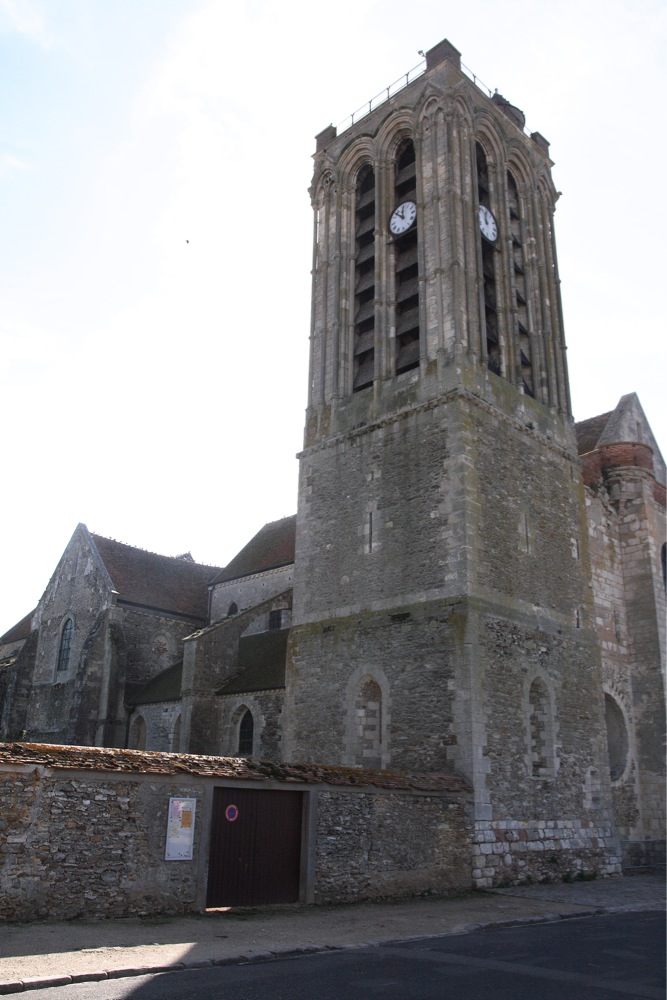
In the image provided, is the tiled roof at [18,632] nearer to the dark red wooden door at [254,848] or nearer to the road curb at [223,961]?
the dark red wooden door at [254,848]

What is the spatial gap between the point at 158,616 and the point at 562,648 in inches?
647

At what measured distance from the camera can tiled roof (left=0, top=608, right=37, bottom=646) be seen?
1514 inches

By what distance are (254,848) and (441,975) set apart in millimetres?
4992

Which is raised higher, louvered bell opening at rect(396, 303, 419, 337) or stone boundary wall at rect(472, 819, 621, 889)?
louvered bell opening at rect(396, 303, 419, 337)

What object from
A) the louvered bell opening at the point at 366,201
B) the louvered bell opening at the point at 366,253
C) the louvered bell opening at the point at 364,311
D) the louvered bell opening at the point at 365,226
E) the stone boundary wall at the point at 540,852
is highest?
the louvered bell opening at the point at 366,201

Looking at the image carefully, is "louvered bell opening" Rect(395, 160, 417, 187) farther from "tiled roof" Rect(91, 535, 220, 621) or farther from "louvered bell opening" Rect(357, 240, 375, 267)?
"tiled roof" Rect(91, 535, 220, 621)

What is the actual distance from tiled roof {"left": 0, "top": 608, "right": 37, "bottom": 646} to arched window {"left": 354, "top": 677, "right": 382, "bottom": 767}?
83.6 ft

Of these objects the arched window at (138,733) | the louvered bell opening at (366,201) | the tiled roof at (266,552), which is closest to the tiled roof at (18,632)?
the tiled roof at (266,552)

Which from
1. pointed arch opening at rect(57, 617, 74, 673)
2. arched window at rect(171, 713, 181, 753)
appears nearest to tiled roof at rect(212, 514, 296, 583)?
pointed arch opening at rect(57, 617, 74, 673)

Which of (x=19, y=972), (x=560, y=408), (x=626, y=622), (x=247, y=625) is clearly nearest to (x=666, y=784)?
(x=626, y=622)

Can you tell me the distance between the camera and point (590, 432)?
83.5 ft

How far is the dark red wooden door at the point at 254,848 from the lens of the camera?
11.4 m

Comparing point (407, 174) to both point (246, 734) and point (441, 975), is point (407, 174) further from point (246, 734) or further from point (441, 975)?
point (441, 975)

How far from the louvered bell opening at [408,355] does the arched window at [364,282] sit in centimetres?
80
